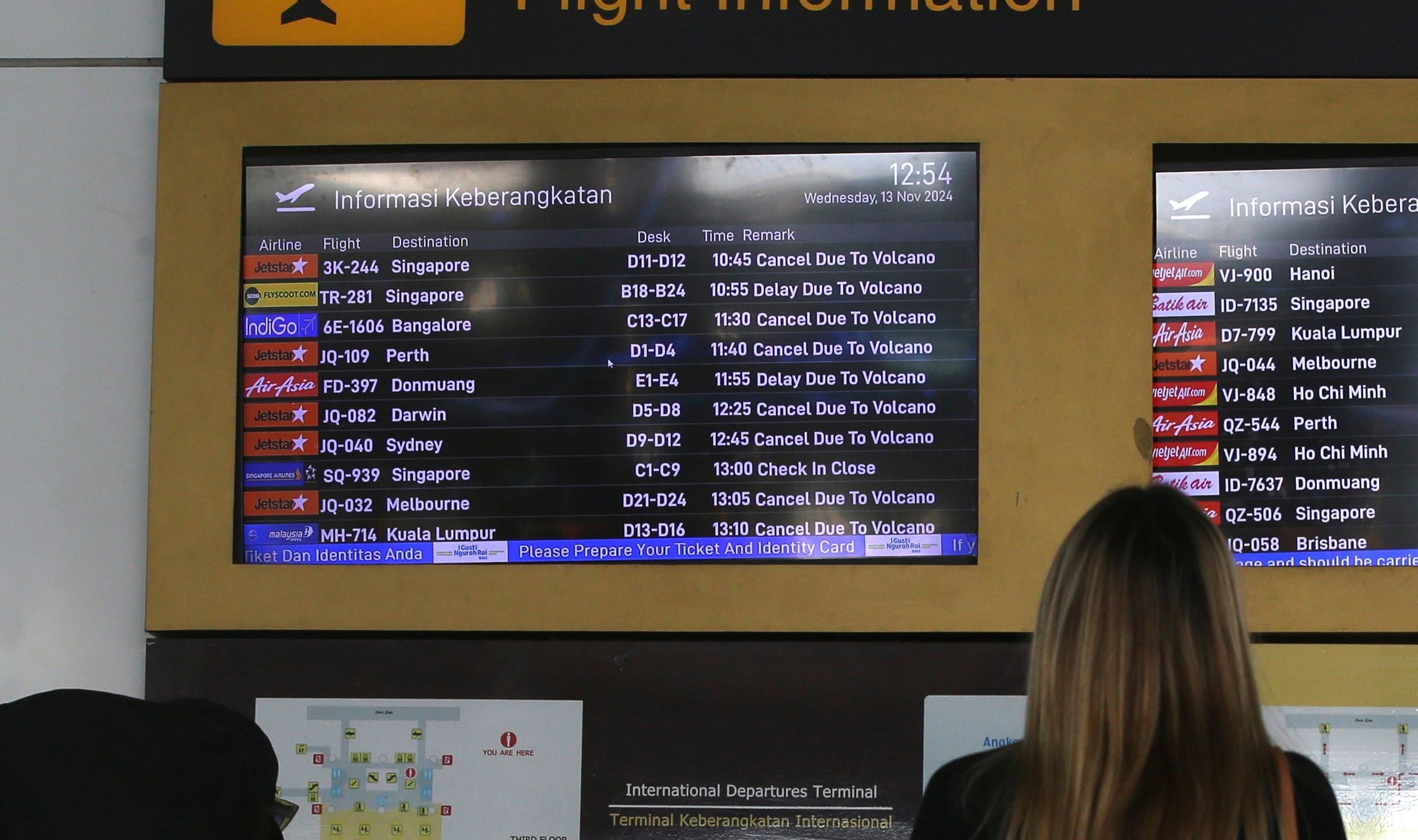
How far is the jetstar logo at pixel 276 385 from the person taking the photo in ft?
9.28

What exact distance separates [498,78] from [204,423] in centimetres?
103

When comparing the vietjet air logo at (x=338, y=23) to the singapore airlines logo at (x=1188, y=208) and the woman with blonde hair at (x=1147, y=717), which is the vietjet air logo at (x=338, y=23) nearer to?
the singapore airlines logo at (x=1188, y=208)

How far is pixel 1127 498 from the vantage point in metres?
1.67

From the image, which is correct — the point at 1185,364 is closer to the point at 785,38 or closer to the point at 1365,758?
the point at 1365,758

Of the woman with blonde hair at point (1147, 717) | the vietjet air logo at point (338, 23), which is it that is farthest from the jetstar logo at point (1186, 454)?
the vietjet air logo at point (338, 23)

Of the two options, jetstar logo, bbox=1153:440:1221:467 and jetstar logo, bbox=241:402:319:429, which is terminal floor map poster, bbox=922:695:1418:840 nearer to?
jetstar logo, bbox=1153:440:1221:467

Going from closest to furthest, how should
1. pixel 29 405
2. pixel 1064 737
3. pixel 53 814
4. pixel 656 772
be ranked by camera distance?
1. pixel 1064 737
2. pixel 53 814
3. pixel 656 772
4. pixel 29 405

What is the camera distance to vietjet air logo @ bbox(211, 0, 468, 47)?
2869 mm

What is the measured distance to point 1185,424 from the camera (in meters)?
2.77

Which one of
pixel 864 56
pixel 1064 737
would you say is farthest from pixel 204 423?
pixel 1064 737

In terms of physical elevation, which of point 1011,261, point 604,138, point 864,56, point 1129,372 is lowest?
point 1129,372

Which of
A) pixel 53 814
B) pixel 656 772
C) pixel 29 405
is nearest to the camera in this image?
pixel 53 814

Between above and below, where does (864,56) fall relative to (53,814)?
above

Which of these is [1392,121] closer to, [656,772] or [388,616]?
[656,772]
